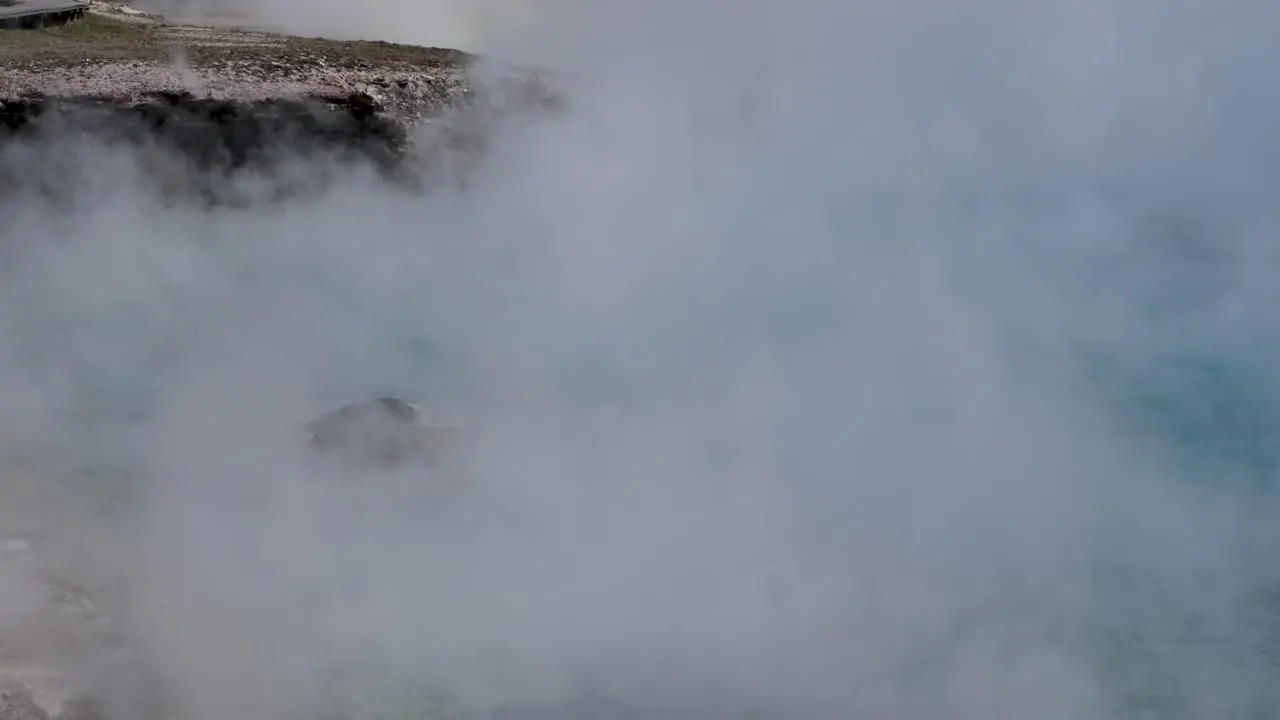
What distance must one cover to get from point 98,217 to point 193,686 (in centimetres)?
354

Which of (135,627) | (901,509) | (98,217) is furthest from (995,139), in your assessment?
(135,627)

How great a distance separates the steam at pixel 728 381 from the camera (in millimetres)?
4910

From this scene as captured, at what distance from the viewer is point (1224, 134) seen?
26.1 feet

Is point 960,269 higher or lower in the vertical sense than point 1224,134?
lower

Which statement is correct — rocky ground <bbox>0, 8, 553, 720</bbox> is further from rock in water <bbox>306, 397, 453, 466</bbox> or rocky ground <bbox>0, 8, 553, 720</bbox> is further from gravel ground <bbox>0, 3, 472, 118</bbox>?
rock in water <bbox>306, 397, 453, 466</bbox>

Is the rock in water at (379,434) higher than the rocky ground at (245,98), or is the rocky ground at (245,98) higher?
the rocky ground at (245,98)

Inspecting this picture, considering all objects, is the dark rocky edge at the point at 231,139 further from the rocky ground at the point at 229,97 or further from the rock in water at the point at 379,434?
the rock in water at the point at 379,434

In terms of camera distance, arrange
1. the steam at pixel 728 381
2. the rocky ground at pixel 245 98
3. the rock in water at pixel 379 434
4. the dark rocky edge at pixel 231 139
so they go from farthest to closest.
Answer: the rocky ground at pixel 245 98, the dark rocky edge at pixel 231 139, the rock in water at pixel 379 434, the steam at pixel 728 381

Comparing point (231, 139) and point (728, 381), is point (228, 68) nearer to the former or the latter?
point (231, 139)

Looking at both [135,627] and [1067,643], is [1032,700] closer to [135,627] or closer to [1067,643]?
[1067,643]

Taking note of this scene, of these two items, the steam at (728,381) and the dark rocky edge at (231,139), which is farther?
the dark rocky edge at (231,139)

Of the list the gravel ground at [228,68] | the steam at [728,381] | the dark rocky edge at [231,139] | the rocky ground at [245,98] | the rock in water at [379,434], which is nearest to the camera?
the steam at [728,381]

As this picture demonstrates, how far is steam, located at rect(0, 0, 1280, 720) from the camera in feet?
16.1

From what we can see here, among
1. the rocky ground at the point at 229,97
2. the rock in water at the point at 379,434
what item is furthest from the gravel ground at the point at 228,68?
the rock in water at the point at 379,434
